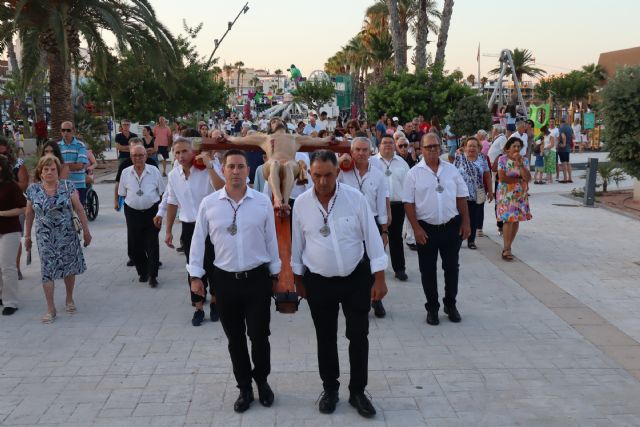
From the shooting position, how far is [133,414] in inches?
195

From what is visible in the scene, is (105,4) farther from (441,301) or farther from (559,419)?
(559,419)

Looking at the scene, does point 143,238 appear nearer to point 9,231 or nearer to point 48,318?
point 9,231

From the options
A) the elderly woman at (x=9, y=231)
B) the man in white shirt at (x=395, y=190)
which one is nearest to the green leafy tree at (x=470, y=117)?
the man in white shirt at (x=395, y=190)

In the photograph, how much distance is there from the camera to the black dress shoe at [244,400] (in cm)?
498

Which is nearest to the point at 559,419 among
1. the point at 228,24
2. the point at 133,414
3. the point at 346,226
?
the point at 346,226

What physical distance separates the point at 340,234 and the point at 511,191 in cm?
577

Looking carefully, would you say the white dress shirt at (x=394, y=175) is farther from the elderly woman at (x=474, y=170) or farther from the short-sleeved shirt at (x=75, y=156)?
the short-sleeved shirt at (x=75, y=156)

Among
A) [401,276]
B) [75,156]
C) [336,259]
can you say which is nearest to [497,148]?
[401,276]

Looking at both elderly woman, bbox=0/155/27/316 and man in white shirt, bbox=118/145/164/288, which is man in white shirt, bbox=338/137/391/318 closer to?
man in white shirt, bbox=118/145/164/288

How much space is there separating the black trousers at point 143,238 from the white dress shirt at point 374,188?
2711 millimetres

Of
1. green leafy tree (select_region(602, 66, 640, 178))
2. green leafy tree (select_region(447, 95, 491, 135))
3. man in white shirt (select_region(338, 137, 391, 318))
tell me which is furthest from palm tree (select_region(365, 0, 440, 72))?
man in white shirt (select_region(338, 137, 391, 318))

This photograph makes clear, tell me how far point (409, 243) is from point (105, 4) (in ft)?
35.4

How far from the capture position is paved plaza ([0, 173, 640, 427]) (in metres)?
4.96

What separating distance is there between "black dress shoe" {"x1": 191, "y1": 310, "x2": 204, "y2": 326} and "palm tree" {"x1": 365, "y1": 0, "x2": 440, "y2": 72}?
21186mm
